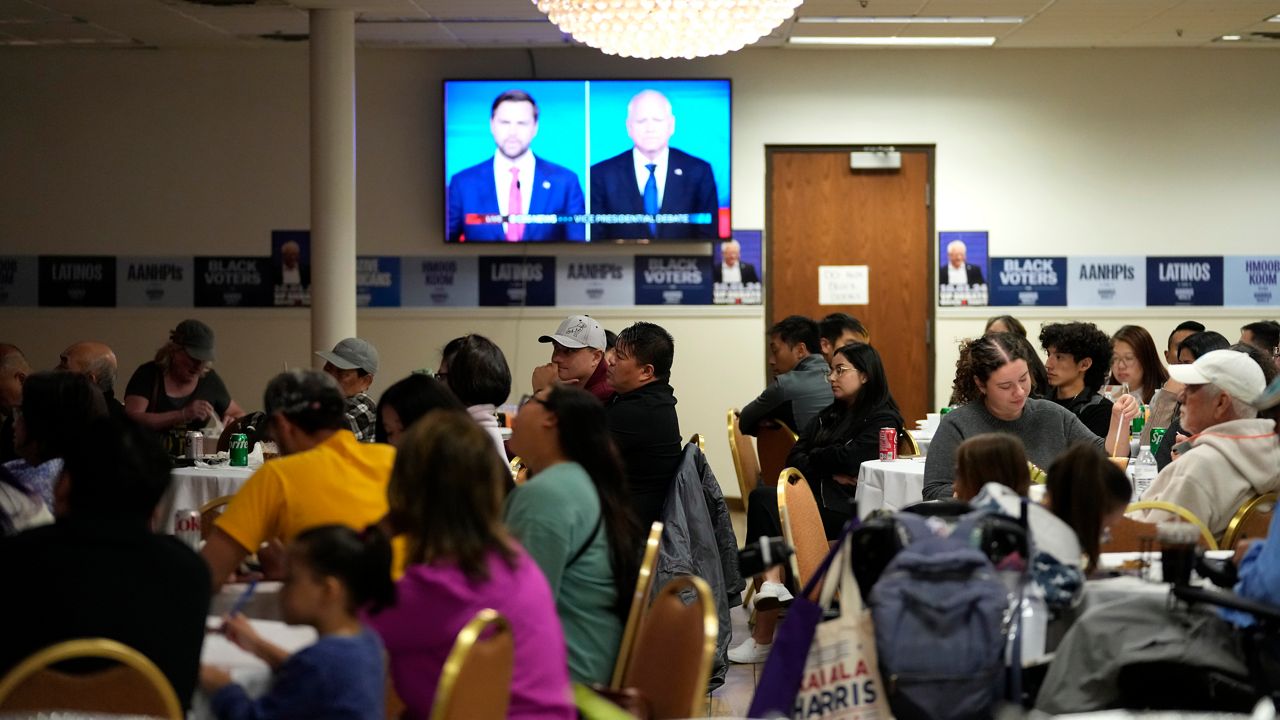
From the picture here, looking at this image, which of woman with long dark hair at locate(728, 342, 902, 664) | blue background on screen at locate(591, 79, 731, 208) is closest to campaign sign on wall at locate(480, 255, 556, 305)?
blue background on screen at locate(591, 79, 731, 208)

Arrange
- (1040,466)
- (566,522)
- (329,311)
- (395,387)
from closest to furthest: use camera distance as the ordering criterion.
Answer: (566,522) → (395,387) → (1040,466) → (329,311)

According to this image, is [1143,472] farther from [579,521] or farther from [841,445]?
[579,521]

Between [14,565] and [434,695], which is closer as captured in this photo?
[14,565]

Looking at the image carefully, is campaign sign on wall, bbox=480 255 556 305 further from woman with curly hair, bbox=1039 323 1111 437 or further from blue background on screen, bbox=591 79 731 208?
woman with curly hair, bbox=1039 323 1111 437

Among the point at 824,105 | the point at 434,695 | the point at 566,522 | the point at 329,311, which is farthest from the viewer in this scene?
the point at 824,105

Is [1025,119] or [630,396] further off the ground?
[1025,119]

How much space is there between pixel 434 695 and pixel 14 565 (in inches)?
30.9

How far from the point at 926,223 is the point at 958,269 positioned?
406 mm

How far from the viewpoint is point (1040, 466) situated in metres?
4.95

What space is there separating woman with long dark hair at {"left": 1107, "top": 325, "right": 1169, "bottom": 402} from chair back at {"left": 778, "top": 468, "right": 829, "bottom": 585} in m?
3.24

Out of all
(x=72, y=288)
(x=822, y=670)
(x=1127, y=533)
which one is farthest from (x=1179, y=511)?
(x=72, y=288)

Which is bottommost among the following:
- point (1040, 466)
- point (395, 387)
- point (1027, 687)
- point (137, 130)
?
point (1027, 687)

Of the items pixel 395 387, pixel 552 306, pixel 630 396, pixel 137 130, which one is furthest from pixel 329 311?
pixel 395 387

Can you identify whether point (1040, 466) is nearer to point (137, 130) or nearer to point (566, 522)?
point (566, 522)
